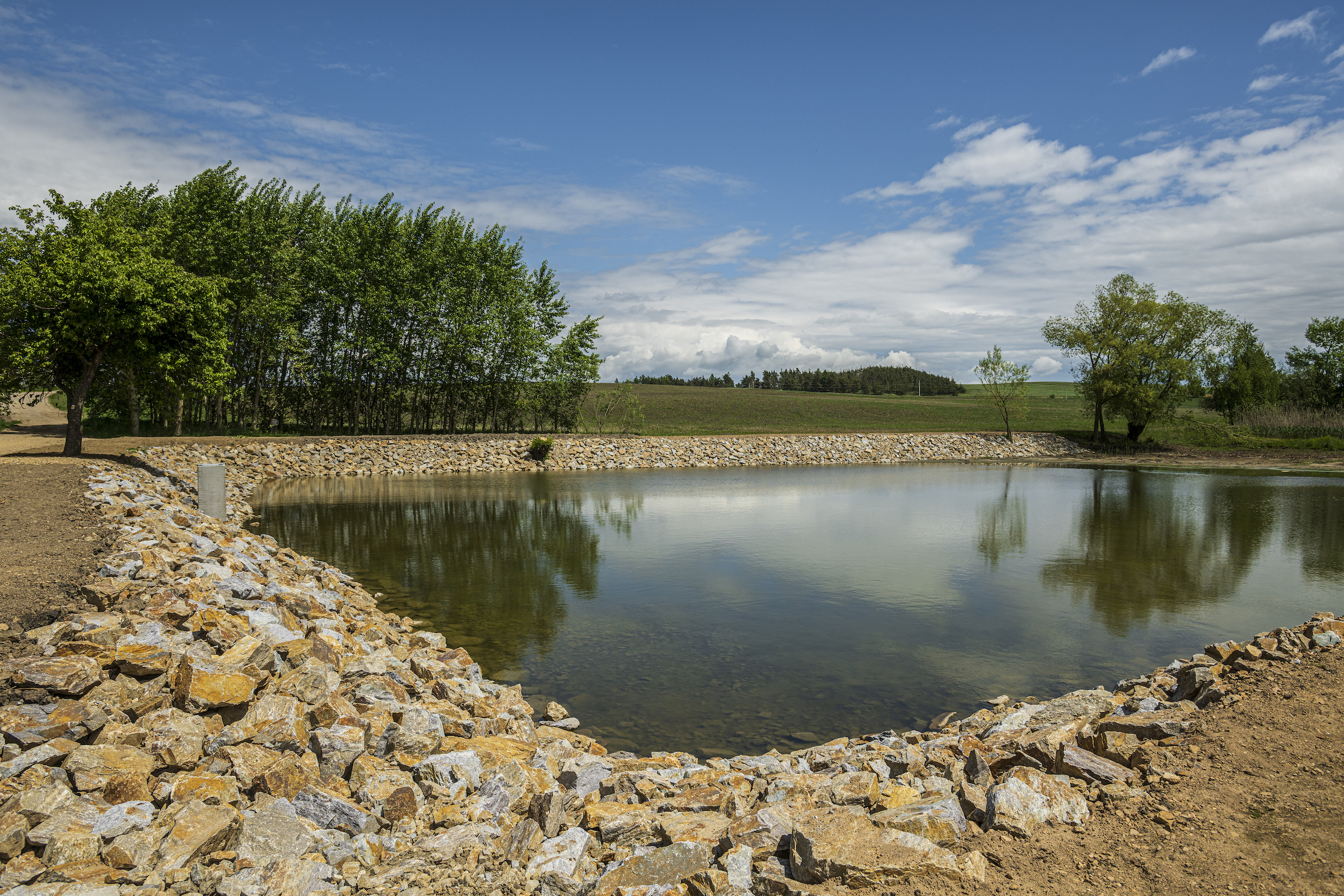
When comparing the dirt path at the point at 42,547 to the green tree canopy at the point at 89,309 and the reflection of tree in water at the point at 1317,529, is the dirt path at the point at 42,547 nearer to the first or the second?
the green tree canopy at the point at 89,309

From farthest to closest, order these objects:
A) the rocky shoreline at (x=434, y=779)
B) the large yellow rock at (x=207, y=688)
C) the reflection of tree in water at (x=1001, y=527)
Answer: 1. the reflection of tree in water at (x=1001, y=527)
2. the large yellow rock at (x=207, y=688)
3. the rocky shoreline at (x=434, y=779)

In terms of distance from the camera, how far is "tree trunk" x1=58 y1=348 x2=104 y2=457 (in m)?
20.9

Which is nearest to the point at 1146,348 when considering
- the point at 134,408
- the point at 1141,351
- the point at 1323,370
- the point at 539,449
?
the point at 1141,351

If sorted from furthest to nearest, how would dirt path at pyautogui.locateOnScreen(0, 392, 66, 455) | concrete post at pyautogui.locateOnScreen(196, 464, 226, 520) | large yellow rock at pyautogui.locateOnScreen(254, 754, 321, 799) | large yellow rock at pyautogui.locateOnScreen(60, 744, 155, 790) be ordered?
1. dirt path at pyautogui.locateOnScreen(0, 392, 66, 455)
2. concrete post at pyautogui.locateOnScreen(196, 464, 226, 520)
3. large yellow rock at pyautogui.locateOnScreen(254, 754, 321, 799)
4. large yellow rock at pyautogui.locateOnScreen(60, 744, 155, 790)

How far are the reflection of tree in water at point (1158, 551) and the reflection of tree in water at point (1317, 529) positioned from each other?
58cm

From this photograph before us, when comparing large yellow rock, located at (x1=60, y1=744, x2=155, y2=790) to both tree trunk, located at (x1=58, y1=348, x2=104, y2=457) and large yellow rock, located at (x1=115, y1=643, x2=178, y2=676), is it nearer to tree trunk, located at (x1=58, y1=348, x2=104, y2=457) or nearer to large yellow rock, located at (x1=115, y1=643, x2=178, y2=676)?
large yellow rock, located at (x1=115, y1=643, x2=178, y2=676)

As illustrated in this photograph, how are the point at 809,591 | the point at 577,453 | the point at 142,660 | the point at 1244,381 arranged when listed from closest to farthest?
the point at 142,660
the point at 809,591
the point at 577,453
the point at 1244,381

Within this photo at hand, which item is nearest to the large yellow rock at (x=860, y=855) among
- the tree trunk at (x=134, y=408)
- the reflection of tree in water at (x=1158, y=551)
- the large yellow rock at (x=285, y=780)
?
the large yellow rock at (x=285, y=780)

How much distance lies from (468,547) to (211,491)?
695cm

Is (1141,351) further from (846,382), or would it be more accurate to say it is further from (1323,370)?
(846,382)

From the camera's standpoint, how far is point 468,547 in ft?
54.6

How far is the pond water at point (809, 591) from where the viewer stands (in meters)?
7.95

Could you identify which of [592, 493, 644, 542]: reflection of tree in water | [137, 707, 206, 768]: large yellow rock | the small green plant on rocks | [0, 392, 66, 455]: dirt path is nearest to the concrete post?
[0, 392, 66, 455]: dirt path

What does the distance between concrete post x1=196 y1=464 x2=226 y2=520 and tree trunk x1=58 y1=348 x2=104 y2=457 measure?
7.07 meters
